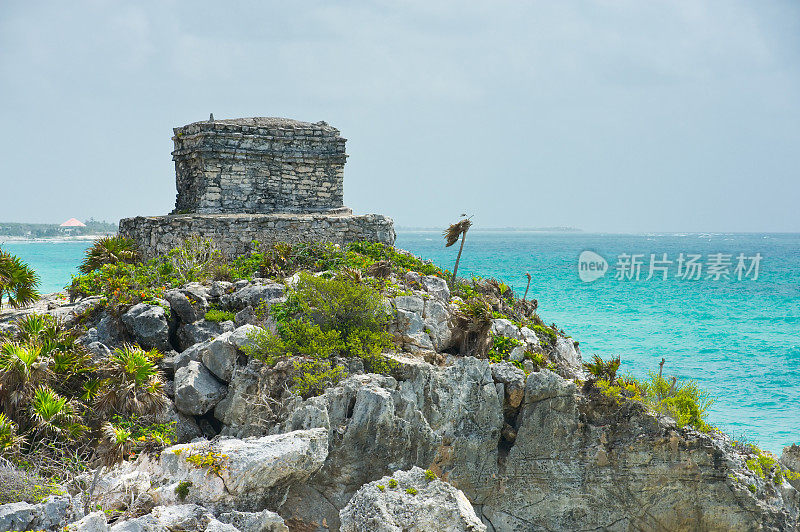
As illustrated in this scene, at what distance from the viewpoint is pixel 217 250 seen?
1730 cm

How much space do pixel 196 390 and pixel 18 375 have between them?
9.30ft

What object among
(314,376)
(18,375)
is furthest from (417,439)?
(18,375)

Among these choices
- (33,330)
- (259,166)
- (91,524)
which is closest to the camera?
(91,524)

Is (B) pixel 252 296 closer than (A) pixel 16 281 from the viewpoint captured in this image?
No

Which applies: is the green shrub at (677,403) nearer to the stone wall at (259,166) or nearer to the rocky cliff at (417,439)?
the rocky cliff at (417,439)

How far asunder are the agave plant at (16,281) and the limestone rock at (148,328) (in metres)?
2.49

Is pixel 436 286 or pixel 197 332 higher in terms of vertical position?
pixel 436 286

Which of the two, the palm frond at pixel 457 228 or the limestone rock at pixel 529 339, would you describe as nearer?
the limestone rock at pixel 529 339

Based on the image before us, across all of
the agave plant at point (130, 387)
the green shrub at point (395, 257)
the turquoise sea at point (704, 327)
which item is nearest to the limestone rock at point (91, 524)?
the agave plant at point (130, 387)

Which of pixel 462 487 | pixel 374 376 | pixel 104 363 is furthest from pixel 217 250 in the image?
pixel 462 487

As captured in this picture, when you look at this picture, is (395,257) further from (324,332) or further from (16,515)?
(16,515)

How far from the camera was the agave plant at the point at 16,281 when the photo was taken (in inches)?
559

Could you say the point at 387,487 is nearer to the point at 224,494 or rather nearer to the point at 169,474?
the point at 224,494

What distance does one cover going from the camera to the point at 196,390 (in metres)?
12.1
